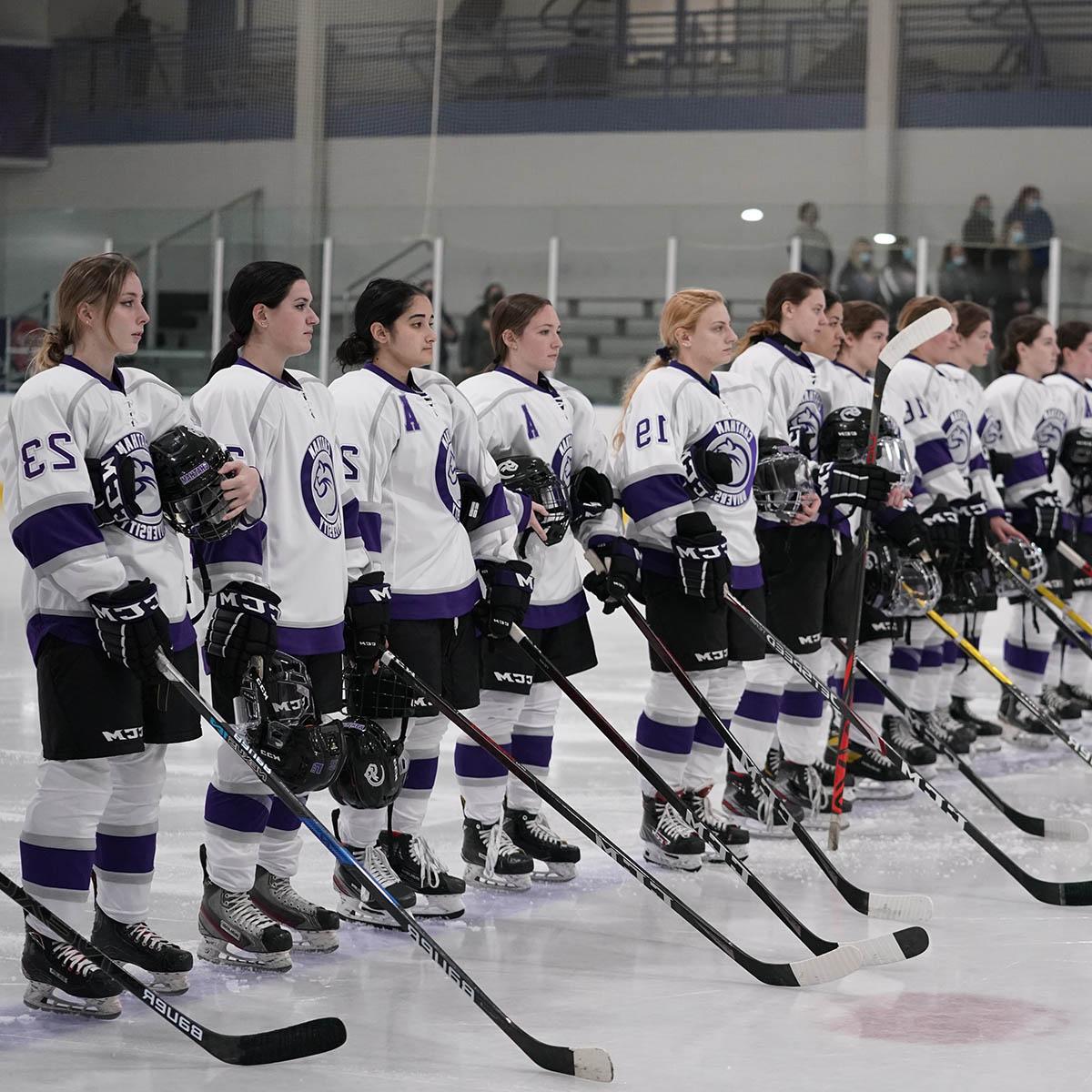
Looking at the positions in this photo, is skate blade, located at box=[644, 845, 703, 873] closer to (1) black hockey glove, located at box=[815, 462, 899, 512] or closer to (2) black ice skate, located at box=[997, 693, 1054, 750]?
(1) black hockey glove, located at box=[815, 462, 899, 512]

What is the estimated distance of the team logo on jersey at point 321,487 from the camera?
10.0 feet

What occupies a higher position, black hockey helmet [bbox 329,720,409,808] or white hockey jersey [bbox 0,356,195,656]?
white hockey jersey [bbox 0,356,195,656]

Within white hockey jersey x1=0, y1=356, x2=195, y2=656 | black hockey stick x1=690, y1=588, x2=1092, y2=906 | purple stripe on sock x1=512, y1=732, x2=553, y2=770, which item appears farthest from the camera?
purple stripe on sock x1=512, y1=732, x2=553, y2=770

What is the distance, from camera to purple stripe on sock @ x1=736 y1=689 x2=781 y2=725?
14.3 feet

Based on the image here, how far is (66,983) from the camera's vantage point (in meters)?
2.75

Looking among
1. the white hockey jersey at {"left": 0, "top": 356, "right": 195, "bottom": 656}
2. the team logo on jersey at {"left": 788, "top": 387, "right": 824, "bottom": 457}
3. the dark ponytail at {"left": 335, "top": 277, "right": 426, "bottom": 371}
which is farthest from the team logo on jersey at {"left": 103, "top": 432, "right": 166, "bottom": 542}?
the team logo on jersey at {"left": 788, "top": 387, "right": 824, "bottom": 457}

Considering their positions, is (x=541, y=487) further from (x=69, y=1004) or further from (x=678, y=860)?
(x=69, y=1004)

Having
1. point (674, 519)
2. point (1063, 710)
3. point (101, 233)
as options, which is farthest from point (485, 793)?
point (101, 233)

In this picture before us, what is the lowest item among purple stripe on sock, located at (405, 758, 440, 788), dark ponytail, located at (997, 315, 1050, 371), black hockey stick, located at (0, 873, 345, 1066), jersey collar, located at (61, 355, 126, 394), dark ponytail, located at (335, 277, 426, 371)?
black hockey stick, located at (0, 873, 345, 1066)

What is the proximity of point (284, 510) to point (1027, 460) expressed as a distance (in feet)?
11.3

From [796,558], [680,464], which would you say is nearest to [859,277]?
[796,558]

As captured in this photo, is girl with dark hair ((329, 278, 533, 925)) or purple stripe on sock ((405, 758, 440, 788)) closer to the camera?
girl with dark hair ((329, 278, 533, 925))

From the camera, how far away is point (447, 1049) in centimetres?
265

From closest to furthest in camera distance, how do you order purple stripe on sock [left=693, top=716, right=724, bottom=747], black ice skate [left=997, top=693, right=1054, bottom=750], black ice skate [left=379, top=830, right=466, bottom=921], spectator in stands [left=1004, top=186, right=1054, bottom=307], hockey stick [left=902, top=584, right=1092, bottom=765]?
black ice skate [left=379, top=830, right=466, bottom=921] < purple stripe on sock [left=693, top=716, right=724, bottom=747] < hockey stick [left=902, top=584, right=1092, bottom=765] < black ice skate [left=997, top=693, right=1054, bottom=750] < spectator in stands [left=1004, top=186, right=1054, bottom=307]
